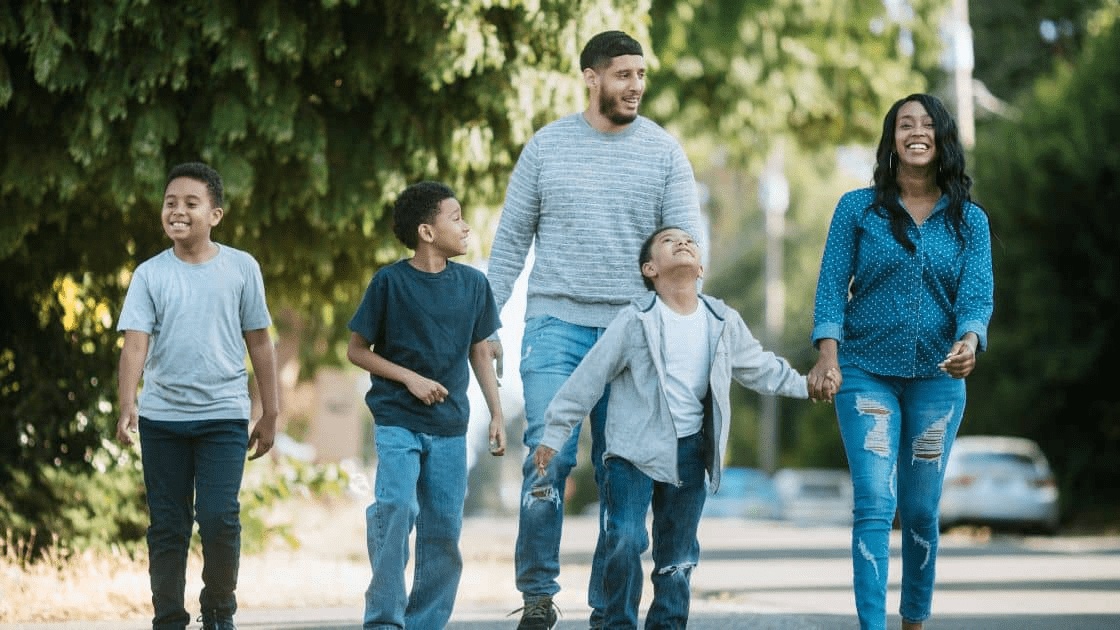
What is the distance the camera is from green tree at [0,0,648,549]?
8.73 metres

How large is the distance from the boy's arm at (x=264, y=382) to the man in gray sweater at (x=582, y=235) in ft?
2.72

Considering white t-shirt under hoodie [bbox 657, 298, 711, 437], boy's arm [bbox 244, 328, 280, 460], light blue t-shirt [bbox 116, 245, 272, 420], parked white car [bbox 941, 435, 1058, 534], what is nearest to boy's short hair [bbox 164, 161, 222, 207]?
light blue t-shirt [bbox 116, 245, 272, 420]

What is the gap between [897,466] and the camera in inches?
247

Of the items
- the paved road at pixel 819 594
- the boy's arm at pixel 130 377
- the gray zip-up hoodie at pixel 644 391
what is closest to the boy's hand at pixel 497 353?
the gray zip-up hoodie at pixel 644 391

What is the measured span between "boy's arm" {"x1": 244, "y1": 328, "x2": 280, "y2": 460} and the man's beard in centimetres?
151

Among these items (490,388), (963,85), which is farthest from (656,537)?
(963,85)

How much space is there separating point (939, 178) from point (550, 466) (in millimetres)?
1777

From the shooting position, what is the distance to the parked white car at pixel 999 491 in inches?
882

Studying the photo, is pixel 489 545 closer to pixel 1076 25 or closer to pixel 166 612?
pixel 166 612

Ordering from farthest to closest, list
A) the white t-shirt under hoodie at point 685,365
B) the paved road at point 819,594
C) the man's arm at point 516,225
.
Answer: the paved road at point 819,594 < the man's arm at point 516,225 < the white t-shirt under hoodie at point 685,365

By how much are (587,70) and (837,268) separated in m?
1.20

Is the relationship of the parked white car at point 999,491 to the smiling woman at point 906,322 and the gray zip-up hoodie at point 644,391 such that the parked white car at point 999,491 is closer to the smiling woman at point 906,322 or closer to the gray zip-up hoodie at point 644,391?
the smiling woman at point 906,322

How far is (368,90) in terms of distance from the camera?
30.5 ft

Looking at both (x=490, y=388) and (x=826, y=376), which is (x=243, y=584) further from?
(x=826, y=376)
